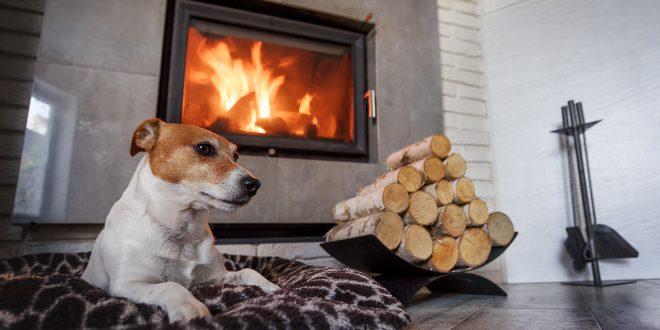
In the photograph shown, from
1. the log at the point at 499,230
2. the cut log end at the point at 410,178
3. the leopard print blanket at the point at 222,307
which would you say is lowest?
the leopard print blanket at the point at 222,307

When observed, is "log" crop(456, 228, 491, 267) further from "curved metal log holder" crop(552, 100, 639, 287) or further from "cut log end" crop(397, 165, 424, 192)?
"curved metal log holder" crop(552, 100, 639, 287)

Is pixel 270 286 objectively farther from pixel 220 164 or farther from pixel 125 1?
pixel 125 1

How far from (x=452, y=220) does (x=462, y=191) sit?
0.16 meters

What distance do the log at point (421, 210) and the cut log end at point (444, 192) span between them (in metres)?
0.04

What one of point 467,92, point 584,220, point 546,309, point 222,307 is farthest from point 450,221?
point 467,92

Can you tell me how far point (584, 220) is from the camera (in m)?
2.56

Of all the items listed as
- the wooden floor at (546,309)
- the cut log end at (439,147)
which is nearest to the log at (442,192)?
the cut log end at (439,147)

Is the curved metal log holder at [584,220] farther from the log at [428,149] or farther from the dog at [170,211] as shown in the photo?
the dog at [170,211]

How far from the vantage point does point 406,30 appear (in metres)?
2.81

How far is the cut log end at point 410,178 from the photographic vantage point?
187 cm

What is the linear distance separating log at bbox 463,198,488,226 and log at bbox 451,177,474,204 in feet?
0.09

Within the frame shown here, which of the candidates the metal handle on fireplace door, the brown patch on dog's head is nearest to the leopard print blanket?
the brown patch on dog's head

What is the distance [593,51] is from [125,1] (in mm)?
2899

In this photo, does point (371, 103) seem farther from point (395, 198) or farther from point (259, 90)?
point (395, 198)
